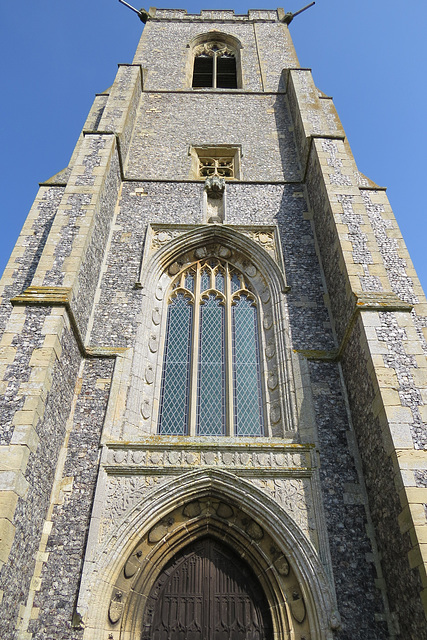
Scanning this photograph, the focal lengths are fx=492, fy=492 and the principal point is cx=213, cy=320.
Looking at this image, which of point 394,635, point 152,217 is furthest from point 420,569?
point 152,217

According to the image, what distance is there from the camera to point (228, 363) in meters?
8.15

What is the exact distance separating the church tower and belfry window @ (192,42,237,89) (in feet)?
21.1

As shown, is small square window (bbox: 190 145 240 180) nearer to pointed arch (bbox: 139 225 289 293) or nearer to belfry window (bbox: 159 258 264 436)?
pointed arch (bbox: 139 225 289 293)

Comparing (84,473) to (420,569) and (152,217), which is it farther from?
(152,217)

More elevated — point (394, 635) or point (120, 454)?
point (120, 454)

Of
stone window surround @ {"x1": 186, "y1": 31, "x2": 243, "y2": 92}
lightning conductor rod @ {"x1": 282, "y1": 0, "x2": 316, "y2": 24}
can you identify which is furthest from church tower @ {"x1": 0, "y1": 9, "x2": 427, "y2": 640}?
lightning conductor rod @ {"x1": 282, "y1": 0, "x2": 316, "y2": 24}

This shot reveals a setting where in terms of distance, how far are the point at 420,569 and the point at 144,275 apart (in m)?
6.14

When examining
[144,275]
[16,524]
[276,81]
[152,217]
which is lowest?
[16,524]

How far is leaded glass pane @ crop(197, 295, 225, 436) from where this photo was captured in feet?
25.0

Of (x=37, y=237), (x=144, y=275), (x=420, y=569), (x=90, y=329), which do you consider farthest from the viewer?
(x=37, y=237)

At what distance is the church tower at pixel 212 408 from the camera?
18.5 ft

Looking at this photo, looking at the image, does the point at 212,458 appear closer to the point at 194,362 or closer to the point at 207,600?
the point at 207,600

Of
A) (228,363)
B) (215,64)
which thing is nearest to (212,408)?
(228,363)

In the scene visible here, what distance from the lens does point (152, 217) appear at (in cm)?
994
